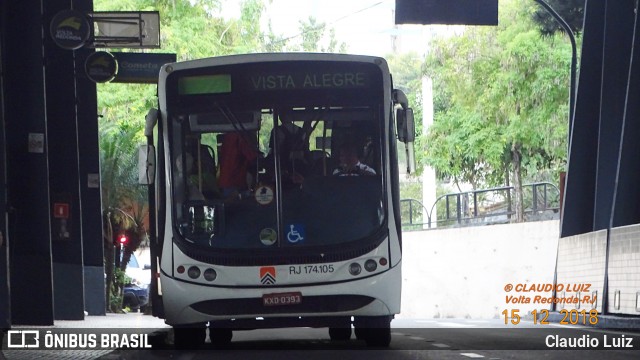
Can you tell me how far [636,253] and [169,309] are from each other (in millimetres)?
8506

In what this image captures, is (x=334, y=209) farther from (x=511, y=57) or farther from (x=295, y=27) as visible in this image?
(x=295, y=27)

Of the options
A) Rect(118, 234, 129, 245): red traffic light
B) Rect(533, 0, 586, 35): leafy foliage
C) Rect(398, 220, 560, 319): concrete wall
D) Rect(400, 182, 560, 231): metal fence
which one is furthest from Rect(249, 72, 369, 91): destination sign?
Rect(118, 234, 129, 245): red traffic light

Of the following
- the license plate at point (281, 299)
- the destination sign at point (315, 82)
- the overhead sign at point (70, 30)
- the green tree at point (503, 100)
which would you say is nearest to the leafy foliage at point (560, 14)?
the green tree at point (503, 100)

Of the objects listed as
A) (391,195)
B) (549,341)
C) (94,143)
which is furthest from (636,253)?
(94,143)

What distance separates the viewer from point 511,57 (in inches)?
1895

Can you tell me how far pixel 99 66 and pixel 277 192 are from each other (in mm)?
10769

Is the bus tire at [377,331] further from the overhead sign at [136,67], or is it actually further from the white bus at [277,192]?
the overhead sign at [136,67]

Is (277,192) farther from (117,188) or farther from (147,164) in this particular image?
(117,188)

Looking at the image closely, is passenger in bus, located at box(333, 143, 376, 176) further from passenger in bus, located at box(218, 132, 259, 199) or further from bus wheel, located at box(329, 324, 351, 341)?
bus wheel, located at box(329, 324, 351, 341)

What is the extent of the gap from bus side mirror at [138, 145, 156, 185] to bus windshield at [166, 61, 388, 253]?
0.23 meters

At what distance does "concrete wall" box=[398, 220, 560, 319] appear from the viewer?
41.6m

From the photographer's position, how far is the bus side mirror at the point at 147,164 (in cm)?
1603

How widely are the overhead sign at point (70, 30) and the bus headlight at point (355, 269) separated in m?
9.61

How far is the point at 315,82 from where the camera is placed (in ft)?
53.2
